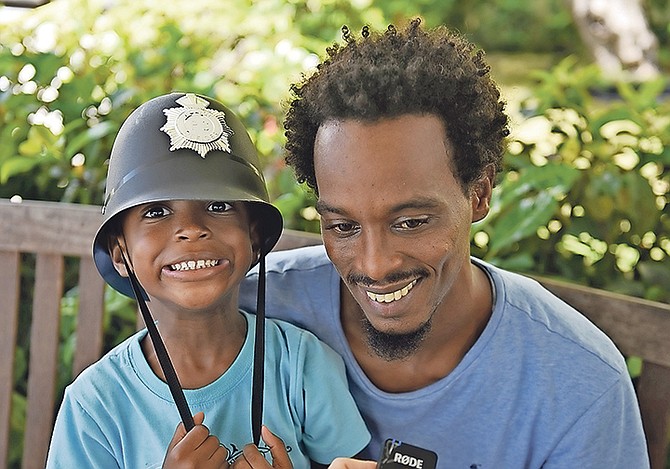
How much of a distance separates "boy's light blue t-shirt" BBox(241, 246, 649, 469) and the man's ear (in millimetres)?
193

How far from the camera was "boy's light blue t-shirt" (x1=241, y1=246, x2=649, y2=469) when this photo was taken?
1905 millimetres

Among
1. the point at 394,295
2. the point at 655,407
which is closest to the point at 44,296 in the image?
the point at 394,295

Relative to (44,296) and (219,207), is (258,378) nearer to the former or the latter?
(219,207)

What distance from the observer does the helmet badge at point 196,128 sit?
5.99 feet

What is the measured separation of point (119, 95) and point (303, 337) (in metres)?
1.11

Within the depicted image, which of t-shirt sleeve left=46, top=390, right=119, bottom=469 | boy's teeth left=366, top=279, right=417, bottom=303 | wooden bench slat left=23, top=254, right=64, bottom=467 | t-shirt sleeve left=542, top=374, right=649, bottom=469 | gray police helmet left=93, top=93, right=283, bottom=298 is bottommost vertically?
wooden bench slat left=23, top=254, right=64, bottom=467

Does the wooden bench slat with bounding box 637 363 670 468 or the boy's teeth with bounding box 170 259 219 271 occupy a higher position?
the boy's teeth with bounding box 170 259 219 271

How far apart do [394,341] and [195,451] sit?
450 millimetres

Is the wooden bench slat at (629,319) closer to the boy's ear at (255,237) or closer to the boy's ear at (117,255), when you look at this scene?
the boy's ear at (255,237)

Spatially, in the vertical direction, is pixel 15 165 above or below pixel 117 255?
below

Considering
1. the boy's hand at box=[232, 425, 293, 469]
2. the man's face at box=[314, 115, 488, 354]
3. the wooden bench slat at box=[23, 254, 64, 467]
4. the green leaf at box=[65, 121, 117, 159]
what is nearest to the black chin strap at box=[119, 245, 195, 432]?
the boy's hand at box=[232, 425, 293, 469]

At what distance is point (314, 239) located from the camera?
2.30 meters

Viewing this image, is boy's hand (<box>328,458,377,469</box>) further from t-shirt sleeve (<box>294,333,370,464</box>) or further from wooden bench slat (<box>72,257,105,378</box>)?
wooden bench slat (<box>72,257,105,378</box>)

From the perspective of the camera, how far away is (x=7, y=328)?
240 cm
